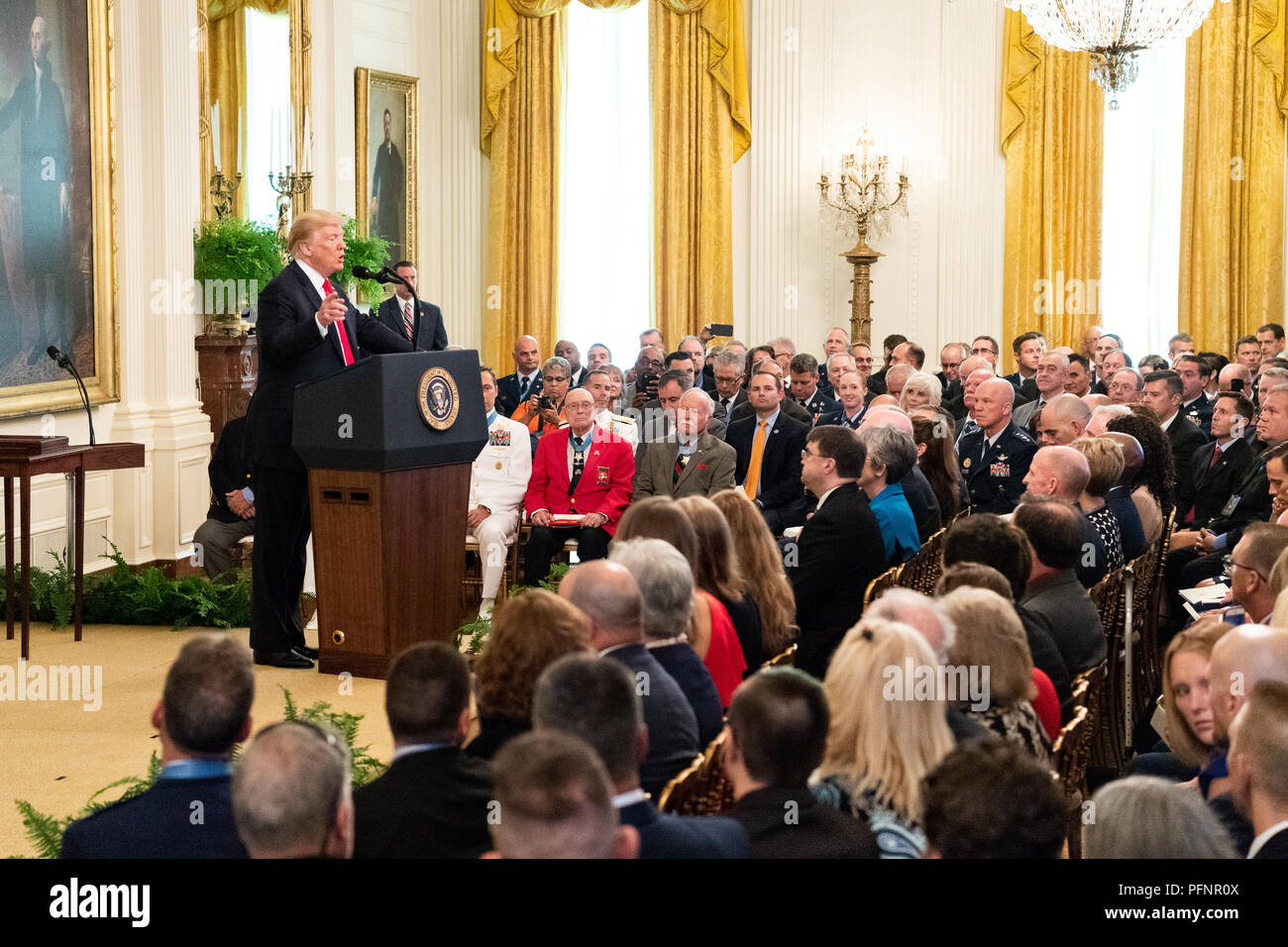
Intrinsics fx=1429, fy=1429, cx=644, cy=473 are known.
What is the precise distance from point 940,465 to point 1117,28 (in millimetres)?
4470

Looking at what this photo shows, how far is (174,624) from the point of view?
6.74m

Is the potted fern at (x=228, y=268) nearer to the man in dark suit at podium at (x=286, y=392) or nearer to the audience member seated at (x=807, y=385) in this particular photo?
the audience member seated at (x=807, y=385)

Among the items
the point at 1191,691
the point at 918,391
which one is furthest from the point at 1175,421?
the point at 1191,691

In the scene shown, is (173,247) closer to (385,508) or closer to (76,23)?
(76,23)

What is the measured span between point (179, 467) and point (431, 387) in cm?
393

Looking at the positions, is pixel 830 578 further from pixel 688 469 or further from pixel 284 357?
pixel 688 469

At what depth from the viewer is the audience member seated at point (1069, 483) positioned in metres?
5.30

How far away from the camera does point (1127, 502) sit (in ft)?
19.2

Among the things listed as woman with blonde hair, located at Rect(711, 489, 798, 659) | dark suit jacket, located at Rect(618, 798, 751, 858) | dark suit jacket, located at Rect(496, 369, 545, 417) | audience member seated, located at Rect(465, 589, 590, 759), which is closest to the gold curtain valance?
dark suit jacket, located at Rect(496, 369, 545, 417)

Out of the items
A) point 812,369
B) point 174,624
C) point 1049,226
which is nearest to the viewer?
point 174,624

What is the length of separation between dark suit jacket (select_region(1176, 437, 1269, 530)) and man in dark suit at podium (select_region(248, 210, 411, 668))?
15.0ft

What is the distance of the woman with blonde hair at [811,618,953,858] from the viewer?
267cm

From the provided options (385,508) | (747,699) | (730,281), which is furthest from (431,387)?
(730,281)

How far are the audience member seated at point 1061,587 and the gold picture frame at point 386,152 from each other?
30.4 feet
